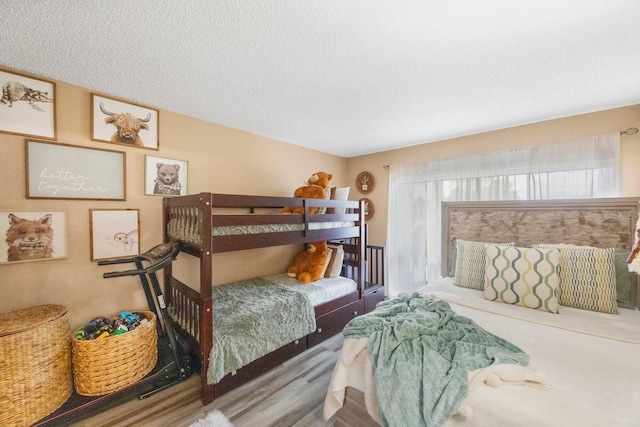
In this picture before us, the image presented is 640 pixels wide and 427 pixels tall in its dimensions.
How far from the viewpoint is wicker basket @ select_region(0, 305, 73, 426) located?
137cm

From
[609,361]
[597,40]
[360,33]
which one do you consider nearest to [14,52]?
[360,33]

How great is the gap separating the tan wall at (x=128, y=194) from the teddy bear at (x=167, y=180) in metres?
Answer: 0.10

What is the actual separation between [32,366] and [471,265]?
3316 millimetres

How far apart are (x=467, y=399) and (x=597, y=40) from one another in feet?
6.73

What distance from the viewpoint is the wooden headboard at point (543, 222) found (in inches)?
84.3

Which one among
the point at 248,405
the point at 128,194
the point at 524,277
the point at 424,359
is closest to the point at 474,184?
the point at 524,277

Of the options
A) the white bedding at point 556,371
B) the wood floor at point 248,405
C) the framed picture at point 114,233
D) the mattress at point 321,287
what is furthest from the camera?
the mattress at point 321,287

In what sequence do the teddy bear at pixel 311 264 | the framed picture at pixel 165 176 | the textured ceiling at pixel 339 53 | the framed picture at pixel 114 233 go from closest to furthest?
the textured ceiling at pixel 339 53, the framed picture at pixel 114 233, the framed picture at pixel 165 176, the teddy bear at pixel 311 264

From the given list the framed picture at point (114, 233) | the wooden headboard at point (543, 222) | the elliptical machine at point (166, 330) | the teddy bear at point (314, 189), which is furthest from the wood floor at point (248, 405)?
the wooden headboard at point (543, 222)

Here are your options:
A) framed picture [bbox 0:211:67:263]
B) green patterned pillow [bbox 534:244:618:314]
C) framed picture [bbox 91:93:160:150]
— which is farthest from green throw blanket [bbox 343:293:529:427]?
framed picture [bbox 91:93:160:150]

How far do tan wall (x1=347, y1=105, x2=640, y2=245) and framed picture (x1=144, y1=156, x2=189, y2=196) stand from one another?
2.73 meters

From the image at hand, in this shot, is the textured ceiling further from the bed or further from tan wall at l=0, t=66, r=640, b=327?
the bed

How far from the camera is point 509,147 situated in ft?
9.23

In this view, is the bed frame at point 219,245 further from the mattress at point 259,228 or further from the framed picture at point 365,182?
the framed picture at point 365,182
